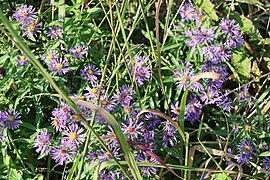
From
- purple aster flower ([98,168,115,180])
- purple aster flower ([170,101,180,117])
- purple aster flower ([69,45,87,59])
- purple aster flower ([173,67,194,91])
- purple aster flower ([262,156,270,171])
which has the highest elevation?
purple aster flower ([69,45,87,59])

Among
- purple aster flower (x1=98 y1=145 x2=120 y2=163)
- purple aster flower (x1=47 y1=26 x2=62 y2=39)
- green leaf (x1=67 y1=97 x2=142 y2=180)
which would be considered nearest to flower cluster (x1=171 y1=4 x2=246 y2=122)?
purple aster flower (x1=98 y1=145 x2=120 y2=163)

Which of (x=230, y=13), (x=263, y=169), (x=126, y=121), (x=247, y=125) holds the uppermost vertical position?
(x=230, y=13)

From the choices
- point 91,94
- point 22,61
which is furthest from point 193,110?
point 22,61

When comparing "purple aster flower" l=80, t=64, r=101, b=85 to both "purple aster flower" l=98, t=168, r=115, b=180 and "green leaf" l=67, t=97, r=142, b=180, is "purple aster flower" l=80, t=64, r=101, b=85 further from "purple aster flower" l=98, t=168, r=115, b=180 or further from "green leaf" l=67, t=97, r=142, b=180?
"green leaf" l=67, t=97, r=142, b=180

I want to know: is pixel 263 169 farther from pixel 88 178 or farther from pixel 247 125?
pixel 88 178

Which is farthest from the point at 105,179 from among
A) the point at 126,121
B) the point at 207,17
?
the point at 207,17

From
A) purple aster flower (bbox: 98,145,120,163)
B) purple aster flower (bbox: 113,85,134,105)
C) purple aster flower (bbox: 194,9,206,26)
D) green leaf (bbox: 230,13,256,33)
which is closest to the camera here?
purple aster flower (bbox: 98,145,120,163)

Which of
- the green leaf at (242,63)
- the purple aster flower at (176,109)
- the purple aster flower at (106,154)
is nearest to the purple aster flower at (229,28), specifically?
the green leaf at (242,63)

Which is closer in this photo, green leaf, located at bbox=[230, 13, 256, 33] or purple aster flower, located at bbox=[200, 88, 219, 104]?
purple aster flower, located at bbox=[200, 88, 219, 104]
